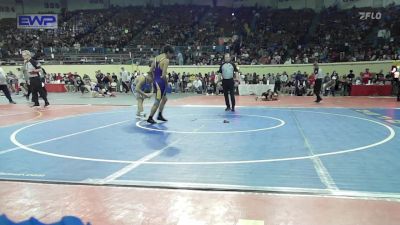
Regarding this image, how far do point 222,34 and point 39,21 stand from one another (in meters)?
17.5

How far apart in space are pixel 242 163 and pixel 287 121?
490 centimetres

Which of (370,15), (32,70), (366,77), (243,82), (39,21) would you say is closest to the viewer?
(32,70)

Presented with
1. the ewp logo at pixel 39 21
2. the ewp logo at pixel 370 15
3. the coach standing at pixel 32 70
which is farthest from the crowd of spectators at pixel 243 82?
the ewp logo at pixel 39 21

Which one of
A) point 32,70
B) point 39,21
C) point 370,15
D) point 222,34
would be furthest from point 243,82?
point 39,21

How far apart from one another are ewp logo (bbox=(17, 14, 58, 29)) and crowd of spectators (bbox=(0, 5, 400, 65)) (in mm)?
818

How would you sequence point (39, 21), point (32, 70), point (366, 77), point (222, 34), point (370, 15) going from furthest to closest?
point (39, 21) < point (222, 34) < point (370, 15) < point (366, 77) < point (32, 70)

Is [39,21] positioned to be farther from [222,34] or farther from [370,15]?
[370,15]

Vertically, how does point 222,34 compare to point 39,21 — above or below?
below

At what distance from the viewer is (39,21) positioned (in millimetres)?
37719

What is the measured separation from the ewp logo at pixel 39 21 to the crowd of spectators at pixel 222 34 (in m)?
0.82

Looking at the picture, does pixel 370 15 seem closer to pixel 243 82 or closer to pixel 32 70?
pixel 243 82

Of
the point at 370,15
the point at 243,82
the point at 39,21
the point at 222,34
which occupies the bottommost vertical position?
the point at 243,82

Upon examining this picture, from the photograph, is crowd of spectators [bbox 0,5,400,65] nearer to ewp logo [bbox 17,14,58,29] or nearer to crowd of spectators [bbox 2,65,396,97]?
ewp logo [bbox 17,14,58,29]

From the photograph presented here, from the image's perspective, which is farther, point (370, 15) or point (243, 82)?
point (370, 15)
